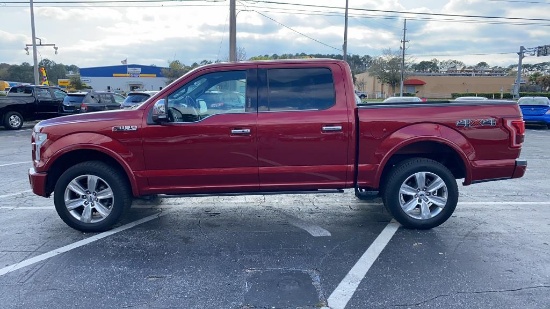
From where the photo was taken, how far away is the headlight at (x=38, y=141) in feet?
16.5

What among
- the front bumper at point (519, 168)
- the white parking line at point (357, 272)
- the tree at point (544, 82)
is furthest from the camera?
the tree at point (544, 82)

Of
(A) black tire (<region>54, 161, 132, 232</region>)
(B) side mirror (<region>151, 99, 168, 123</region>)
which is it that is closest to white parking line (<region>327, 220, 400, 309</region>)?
(B) side mirror (<region>151, 99, 168, 123</region>)

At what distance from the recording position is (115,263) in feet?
14.2

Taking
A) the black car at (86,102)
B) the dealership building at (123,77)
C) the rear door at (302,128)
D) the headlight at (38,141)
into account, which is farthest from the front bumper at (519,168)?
the dealership building at (123,77)

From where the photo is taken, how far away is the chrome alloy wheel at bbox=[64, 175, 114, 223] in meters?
5.10

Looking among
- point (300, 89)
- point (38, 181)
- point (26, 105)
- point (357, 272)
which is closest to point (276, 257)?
point (357, 272)

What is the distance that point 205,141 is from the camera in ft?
16.3

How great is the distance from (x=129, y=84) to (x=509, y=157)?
68.1 metres

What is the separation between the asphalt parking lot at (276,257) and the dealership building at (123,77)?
6518 centimetres

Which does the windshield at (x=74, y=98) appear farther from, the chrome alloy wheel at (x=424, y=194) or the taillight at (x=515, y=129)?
the taillight at (x=515, y=129)

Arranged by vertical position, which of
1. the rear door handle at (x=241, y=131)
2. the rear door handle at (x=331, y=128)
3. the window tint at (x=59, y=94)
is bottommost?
the rear door handle at (x=241, y=131)

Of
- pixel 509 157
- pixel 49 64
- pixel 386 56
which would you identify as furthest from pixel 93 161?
pixel 49 64

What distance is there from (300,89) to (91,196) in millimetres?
2860

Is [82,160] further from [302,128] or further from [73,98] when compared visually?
[73,98]
